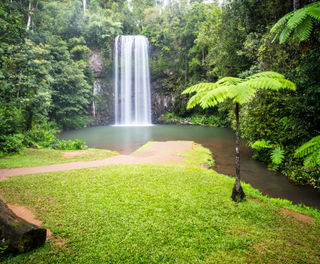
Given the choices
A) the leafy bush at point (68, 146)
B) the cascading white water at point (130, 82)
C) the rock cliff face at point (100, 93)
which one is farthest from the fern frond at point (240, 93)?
the rock cliff face at point (100, 93)

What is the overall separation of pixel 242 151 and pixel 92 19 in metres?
26.1

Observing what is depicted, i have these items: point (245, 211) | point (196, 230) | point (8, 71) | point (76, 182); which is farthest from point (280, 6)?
point (8, 71)

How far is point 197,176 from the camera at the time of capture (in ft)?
17.1

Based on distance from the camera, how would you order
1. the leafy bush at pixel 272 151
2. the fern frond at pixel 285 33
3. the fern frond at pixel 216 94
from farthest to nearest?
1. the leafy bush at pixel 272 151
2. the fern frond at pixel 285 33
3. the fern frond at pixel 216 94

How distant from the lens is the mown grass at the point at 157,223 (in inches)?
96.7

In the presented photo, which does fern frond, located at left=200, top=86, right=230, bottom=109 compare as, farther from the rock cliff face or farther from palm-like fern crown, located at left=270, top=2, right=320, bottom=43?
the rock cliff face

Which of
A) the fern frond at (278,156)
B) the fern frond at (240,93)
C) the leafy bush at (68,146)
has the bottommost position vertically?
the leafy bush at (68,146)

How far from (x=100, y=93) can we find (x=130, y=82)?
4.68 meters

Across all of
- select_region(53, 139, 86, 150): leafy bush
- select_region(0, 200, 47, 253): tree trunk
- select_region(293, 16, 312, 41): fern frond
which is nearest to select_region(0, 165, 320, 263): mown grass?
select_region(0, 200, 47, 253): tree trunk

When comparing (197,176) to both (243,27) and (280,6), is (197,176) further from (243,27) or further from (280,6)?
(243,27)

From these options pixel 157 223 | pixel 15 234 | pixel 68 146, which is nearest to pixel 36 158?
pixel 68 146

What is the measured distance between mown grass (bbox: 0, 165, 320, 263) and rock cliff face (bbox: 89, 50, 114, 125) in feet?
75.3

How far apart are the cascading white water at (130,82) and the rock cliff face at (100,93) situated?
3.63ft

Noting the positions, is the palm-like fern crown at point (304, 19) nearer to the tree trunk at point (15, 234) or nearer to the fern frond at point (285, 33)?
the fern frond at point (285, 33)
